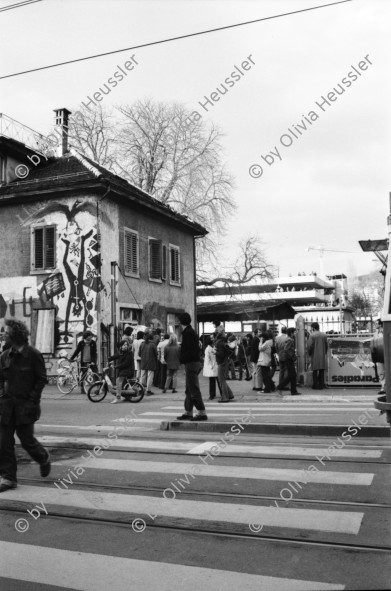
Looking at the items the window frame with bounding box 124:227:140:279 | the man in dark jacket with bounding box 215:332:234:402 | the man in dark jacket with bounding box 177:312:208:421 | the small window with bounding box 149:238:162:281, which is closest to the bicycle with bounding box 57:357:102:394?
the man in dark jacket with bounding box 215:332:234:402

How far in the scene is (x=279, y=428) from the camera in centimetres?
973

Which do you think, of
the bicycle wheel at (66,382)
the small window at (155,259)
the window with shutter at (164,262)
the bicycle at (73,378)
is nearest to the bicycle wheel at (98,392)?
the bicycle at (73,378)

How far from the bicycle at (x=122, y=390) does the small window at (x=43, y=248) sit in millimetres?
6653

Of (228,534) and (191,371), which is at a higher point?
(191,371)

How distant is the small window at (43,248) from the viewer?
21.0 meters

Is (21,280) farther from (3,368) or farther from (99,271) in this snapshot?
(3,368)

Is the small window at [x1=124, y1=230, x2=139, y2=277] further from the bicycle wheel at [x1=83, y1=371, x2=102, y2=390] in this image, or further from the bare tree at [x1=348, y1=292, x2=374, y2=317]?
the bare tree at [x1=348, y1=292, x2=374, y2=317]

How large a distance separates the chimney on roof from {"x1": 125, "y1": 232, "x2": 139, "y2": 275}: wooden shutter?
539cm

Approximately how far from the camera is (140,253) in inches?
898

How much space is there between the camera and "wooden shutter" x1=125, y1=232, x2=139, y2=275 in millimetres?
21781

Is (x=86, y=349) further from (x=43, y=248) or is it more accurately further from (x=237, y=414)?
(x=237, y=414)

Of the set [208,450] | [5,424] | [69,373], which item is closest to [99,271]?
[69,373]

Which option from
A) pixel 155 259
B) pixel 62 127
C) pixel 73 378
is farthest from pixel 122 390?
pixel 62 127

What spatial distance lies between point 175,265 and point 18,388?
64.2 feet
